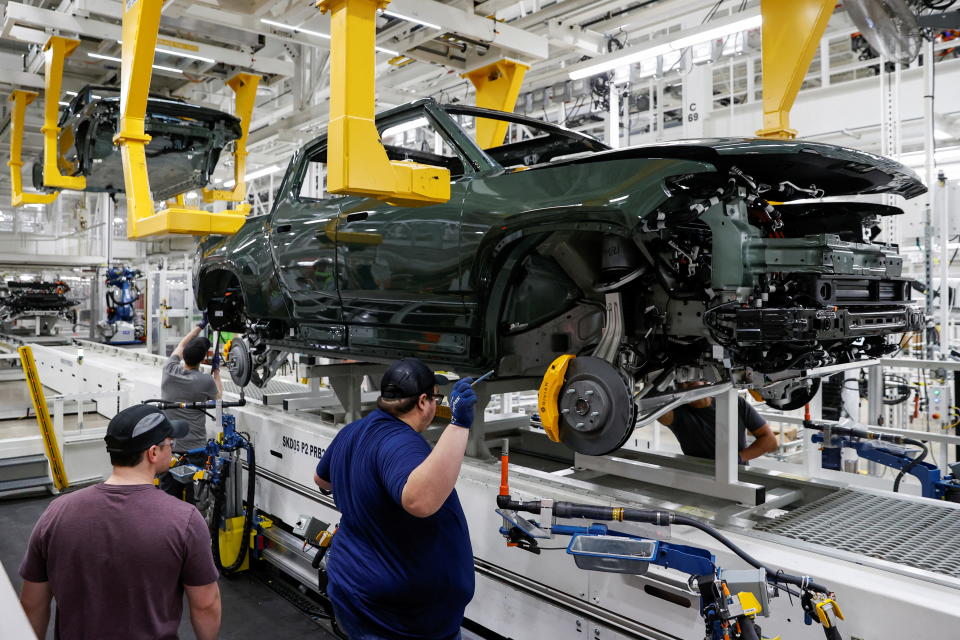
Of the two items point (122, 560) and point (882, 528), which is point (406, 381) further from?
point (882, 528)

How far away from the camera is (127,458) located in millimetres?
2037

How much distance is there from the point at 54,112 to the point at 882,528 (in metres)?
7.00

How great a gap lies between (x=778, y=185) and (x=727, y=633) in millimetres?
1693

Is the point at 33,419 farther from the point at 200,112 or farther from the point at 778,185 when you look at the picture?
the point at 778,185

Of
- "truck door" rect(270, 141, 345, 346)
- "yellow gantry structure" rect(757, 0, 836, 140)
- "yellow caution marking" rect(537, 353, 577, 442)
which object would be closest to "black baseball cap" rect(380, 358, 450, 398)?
"yellow caution marking" rect(537, 353, 577, 442)

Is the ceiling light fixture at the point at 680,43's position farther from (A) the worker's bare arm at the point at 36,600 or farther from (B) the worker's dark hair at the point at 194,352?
(A) the worker's bare arm at the point at 36,600

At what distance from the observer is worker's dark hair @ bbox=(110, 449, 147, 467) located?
2.03 m

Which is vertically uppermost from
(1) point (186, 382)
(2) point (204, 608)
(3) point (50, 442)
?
Answer: (1) point (186, 382)

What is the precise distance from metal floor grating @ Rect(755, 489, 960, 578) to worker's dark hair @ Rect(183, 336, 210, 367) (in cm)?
381

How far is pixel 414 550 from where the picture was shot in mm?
2057

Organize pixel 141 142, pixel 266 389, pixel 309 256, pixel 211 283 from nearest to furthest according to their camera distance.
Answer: pixel 309 256
pixel 141 142
pixel 211 283
pixel 266 389

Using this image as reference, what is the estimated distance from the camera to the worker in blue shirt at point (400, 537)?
2.02 metres

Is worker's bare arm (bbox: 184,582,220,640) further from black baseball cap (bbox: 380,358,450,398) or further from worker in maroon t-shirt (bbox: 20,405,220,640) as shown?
black baseball cap (bbox: 380,358,450,398)

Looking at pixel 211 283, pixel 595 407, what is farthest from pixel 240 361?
pixel 595 407
